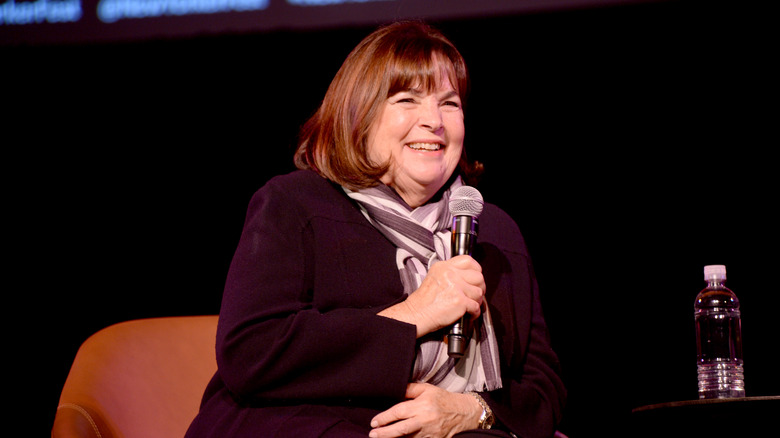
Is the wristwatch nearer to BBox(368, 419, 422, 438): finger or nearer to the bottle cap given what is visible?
BBox(368, 419, 422, 438): finger

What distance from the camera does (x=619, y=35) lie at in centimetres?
341

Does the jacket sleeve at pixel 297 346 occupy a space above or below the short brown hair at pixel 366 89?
below

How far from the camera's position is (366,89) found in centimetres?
209

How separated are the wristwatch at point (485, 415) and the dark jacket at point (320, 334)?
26 mm

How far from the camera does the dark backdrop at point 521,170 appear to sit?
11.0 ft

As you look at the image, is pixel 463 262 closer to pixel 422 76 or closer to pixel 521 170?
pixel 422 76

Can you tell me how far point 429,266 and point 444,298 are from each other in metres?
0.25

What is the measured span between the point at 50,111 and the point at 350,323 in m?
2.81

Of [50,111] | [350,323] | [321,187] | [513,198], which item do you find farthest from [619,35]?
[50,111]

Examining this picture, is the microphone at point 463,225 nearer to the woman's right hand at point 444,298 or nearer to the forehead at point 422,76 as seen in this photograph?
the woman's right hand at point 444,298

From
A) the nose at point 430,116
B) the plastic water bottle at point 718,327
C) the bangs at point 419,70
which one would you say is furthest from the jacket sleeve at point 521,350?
the plastic water bottle at point 718,327

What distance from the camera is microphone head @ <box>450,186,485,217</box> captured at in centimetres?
188

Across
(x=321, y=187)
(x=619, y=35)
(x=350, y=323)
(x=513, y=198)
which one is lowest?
(x=350, y=323)

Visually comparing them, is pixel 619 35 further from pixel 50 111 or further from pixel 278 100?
pixel 50 111
